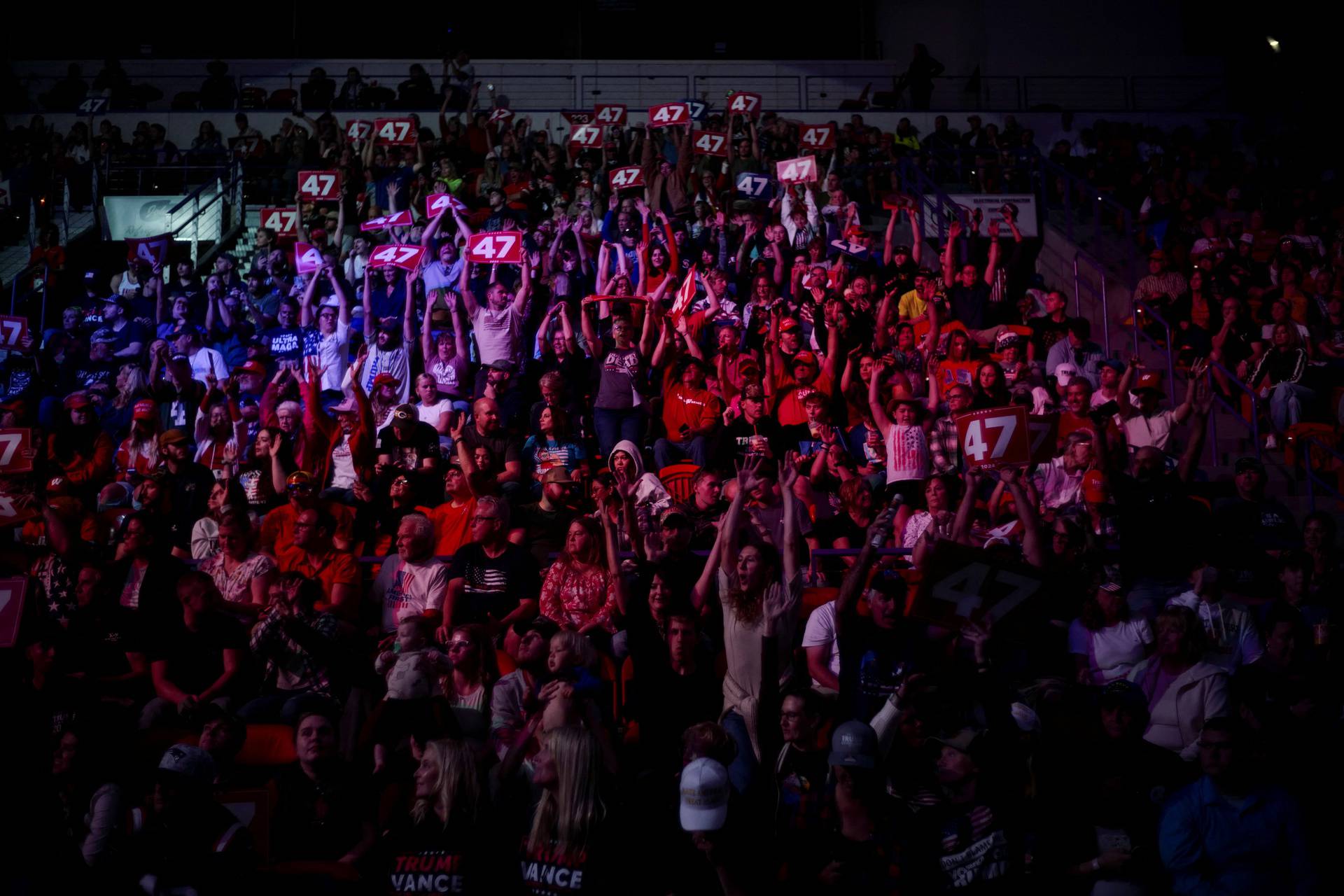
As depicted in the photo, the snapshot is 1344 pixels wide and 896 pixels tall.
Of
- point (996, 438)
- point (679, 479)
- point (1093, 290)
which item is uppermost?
Result: point (1093, 290)

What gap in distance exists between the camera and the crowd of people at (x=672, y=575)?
5.43 meters

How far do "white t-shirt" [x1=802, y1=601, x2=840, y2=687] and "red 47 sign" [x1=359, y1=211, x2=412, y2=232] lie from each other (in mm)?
9352

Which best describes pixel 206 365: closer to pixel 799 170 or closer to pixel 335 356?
pixel 335 356

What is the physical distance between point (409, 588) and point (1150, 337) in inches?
328

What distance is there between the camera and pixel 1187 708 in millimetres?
6773

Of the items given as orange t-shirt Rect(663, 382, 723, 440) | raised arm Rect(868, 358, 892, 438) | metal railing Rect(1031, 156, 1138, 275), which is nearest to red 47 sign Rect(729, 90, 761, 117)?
metal railing Rect(1031, 156, 1138, 275)

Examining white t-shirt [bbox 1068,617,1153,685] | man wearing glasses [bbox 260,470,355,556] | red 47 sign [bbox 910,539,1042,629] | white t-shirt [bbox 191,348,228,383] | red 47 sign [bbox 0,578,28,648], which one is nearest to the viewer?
red 47 sign [bbox 910,539,1042,629]

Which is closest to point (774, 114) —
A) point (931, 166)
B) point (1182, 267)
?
point (931, 166)

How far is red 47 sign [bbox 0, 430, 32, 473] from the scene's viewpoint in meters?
8.04

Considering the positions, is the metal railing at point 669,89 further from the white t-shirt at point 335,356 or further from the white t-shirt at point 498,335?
the white t-shirt at point 498,335

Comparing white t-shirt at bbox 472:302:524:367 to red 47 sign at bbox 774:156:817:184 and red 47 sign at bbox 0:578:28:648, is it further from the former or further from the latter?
red 47 sign at bbox 0:578:28:648

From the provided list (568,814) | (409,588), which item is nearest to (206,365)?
(409,588)

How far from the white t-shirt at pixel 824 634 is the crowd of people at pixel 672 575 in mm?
23

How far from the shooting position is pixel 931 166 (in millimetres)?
17531
